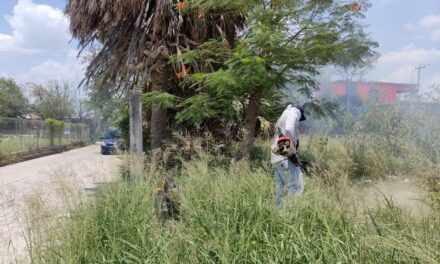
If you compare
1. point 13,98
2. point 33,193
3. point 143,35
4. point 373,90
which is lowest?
point 33,193

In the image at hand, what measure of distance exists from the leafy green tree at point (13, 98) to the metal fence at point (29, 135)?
99.9ft

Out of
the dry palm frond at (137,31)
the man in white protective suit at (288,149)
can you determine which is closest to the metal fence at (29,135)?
the dry palm frond at (137,31)

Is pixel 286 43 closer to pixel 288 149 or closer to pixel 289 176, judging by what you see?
pixel 288 149

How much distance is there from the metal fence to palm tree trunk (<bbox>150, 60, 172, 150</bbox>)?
968 cm

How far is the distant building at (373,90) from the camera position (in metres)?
8.42

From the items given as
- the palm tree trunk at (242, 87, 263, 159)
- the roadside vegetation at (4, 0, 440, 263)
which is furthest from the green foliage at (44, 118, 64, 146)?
the palm tree trunk at (242, 87, 263, 159)

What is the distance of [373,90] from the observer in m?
9.05

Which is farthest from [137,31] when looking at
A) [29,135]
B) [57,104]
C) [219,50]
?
[57,104]

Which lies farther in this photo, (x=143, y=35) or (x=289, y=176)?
(x=143, y=35)

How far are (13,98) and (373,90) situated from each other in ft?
Result: 190

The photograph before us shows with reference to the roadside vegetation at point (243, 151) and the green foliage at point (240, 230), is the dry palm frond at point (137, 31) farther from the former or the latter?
the green foliage at point (240, 230)

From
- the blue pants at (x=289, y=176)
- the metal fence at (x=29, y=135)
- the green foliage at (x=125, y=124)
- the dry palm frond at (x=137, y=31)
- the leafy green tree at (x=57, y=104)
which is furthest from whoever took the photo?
the leafy green tree at (x=57, y=104)

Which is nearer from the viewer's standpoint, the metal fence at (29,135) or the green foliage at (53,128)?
the metal fence at (29,135)

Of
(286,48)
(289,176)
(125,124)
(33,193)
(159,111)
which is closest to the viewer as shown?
(33,193)
